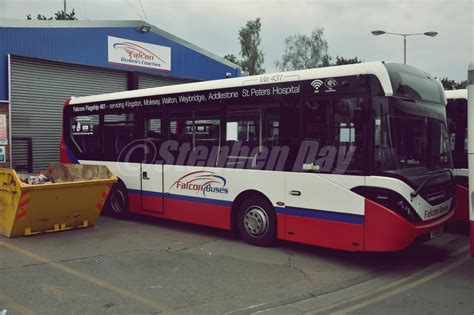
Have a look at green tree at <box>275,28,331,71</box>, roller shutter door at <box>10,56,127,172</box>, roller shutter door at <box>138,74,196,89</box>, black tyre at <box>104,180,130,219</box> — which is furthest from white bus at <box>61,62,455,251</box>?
green tree at <box>275,28,331,71</box>

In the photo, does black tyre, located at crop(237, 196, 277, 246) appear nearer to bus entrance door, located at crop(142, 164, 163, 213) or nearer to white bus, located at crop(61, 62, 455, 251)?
white bus, located at crop(61, 62, 455, 251)

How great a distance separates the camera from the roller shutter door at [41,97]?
582 inches

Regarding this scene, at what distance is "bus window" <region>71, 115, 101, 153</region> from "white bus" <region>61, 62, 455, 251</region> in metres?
1.54

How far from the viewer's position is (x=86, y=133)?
11.1 meters

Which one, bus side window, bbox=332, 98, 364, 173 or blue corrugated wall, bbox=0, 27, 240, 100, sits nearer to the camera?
bus side window, bbox=332, 98, 364, 173

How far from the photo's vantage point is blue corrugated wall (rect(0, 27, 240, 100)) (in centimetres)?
1430

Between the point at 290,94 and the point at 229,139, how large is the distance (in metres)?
1.45

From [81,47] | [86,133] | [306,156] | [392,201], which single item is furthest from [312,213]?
[81,47]

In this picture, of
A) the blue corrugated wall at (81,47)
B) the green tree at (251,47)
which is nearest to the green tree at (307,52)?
the green tree at (251,47)

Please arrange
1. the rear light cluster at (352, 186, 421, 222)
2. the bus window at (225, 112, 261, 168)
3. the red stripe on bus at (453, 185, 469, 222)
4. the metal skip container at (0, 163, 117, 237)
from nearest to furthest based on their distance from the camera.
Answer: the rear light cluster at (352, 186, 421, 222), the bus window at (225, 112, 261, 168), the metal skip container at (0, 163, 117, 237), the red stripe on bus at (453, 185, 469, 222)

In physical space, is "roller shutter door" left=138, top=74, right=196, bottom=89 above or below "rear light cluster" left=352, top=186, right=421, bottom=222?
above

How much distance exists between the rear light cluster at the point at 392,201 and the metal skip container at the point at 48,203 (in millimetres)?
5097

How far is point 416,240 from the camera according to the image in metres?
6.37

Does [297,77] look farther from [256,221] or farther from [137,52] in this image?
[137,52]
